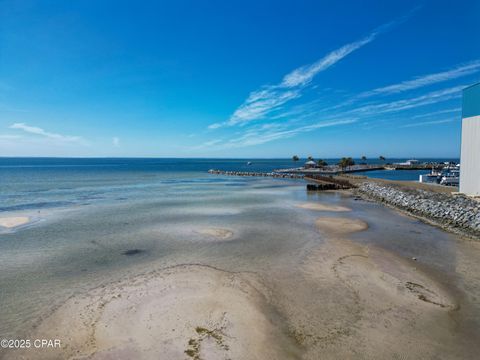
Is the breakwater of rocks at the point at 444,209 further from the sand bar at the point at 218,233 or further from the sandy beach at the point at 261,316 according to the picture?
the sand bar at the point at 218,233

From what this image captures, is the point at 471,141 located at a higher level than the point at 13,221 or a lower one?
higher

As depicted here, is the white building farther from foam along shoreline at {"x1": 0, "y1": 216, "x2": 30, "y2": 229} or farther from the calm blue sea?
foam along shoreline at {"x1": 0, "y1": 216, "x2": 30, "y2": 229}

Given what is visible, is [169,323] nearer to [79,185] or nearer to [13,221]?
[13,221]

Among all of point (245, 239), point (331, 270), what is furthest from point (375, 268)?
point (245, 239)

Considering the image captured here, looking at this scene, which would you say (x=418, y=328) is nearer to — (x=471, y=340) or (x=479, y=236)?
(x=471, y=340)

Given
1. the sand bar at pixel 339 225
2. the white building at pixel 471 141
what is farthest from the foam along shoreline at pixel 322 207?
the white building at pixel 471 141

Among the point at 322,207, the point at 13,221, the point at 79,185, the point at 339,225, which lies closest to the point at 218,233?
the point at 339,225
